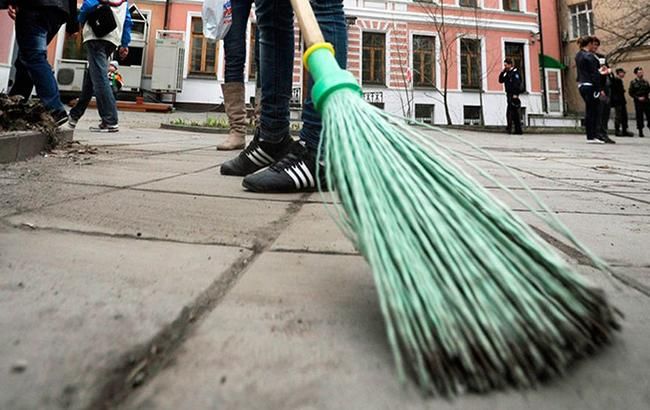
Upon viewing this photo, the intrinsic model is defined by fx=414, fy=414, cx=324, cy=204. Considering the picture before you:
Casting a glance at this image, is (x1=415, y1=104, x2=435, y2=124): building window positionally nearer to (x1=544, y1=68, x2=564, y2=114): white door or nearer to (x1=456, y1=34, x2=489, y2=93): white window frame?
(x1=456, y1=34, x2=489, y2=93): white window frame

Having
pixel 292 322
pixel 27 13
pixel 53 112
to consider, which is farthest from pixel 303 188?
pixel 27 13

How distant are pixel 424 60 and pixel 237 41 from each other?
38.8 ft

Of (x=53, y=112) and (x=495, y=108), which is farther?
(x=495, y=108)

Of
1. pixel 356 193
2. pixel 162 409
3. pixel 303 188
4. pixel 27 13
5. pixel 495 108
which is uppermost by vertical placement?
pixel 495 108

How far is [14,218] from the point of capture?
0.74m

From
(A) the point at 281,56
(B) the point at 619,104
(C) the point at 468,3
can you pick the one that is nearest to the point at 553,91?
(C) the point at 468,3

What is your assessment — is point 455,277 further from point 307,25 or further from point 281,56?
point 281,56

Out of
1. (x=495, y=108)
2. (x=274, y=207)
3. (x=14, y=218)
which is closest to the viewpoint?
(x=14, y=218)

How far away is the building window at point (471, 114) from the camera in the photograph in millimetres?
12648

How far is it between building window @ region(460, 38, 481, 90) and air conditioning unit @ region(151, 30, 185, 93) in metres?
8.22

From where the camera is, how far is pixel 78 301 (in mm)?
412

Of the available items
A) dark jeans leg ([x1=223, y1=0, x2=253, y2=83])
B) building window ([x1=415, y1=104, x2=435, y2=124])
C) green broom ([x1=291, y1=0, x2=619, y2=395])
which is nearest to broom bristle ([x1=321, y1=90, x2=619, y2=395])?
green broom ([x1=291, y1=0, x2=619, y2=395])

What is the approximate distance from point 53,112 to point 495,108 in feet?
41.8

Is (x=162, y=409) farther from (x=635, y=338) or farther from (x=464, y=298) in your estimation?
(x=635, y=338)
